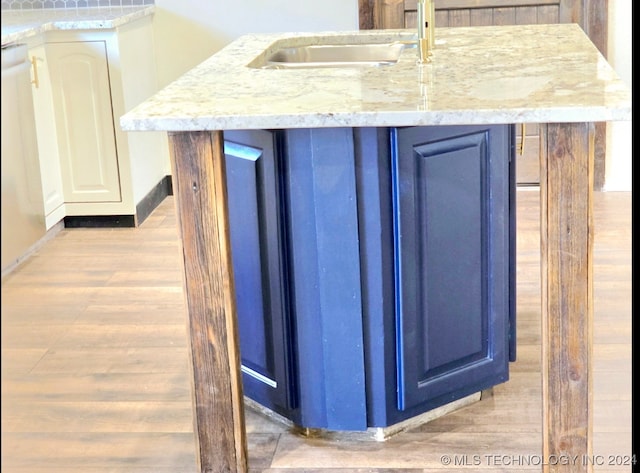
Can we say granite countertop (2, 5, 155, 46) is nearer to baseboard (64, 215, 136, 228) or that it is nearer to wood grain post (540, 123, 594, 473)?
baseboard (64, 215, 136, 228)

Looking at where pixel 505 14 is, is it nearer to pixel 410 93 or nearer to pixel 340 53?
pixel 340 53

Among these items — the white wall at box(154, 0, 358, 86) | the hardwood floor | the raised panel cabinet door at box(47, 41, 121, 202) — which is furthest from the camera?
the white wall at box(154, 0, 358, 86)

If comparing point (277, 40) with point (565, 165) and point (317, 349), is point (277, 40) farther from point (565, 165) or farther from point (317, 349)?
point (565, 165)

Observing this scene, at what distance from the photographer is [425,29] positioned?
2441 mm

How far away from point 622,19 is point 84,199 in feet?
9.04

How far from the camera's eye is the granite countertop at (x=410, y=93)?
178cm

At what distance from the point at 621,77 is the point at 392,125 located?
294 cm

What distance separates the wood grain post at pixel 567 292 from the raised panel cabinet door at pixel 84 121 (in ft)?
9.19

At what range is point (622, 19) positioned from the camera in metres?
4.42

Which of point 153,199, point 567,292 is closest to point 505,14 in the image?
point 153,199

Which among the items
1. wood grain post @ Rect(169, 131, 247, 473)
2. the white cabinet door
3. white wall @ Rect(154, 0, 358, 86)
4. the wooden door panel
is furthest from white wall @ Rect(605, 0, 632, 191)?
wood grain post @ Rect(169, 131, 247, 473)

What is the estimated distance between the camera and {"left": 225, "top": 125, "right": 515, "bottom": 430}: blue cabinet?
7.01ft

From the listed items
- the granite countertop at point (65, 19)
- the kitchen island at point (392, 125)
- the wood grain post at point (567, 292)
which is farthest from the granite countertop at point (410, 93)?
the granite countertop at point (65, 19)

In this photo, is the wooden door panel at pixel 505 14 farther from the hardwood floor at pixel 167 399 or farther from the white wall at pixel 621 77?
the hardwood floor at pixel 167 399
